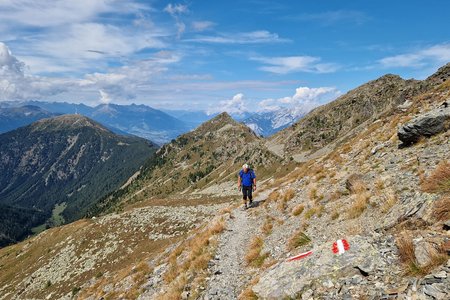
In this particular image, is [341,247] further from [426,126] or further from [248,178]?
[248,178]

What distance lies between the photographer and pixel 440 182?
1268cm

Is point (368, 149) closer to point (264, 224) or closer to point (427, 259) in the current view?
point (264, 224)

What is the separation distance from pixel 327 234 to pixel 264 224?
713 cm

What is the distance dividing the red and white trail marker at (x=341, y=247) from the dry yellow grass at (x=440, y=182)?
407cm

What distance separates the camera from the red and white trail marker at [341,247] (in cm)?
1167

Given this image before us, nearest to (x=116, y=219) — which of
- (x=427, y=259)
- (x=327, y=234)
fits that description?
(x=327, y=234)

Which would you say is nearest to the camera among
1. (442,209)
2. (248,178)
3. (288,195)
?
(442,209)

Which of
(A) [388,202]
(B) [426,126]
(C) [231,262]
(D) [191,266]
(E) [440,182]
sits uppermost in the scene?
(B) [426,126]

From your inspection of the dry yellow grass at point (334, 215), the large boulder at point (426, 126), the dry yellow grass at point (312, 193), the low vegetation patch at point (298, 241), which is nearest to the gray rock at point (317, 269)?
the low vegetation patch at point (298, 241)

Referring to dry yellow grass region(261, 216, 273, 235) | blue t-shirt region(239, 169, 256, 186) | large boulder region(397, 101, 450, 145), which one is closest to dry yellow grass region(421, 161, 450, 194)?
large boulder region(397, 101, 450, 145)

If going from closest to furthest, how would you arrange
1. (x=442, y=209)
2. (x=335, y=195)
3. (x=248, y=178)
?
(x=442, y=209) → (x=335, y=195) → (x=248, y=178)

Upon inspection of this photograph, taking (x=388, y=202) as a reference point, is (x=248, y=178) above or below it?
above

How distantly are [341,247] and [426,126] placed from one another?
14208 millimetres

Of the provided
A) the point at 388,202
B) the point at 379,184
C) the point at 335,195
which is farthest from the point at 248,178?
the point at 388,202
